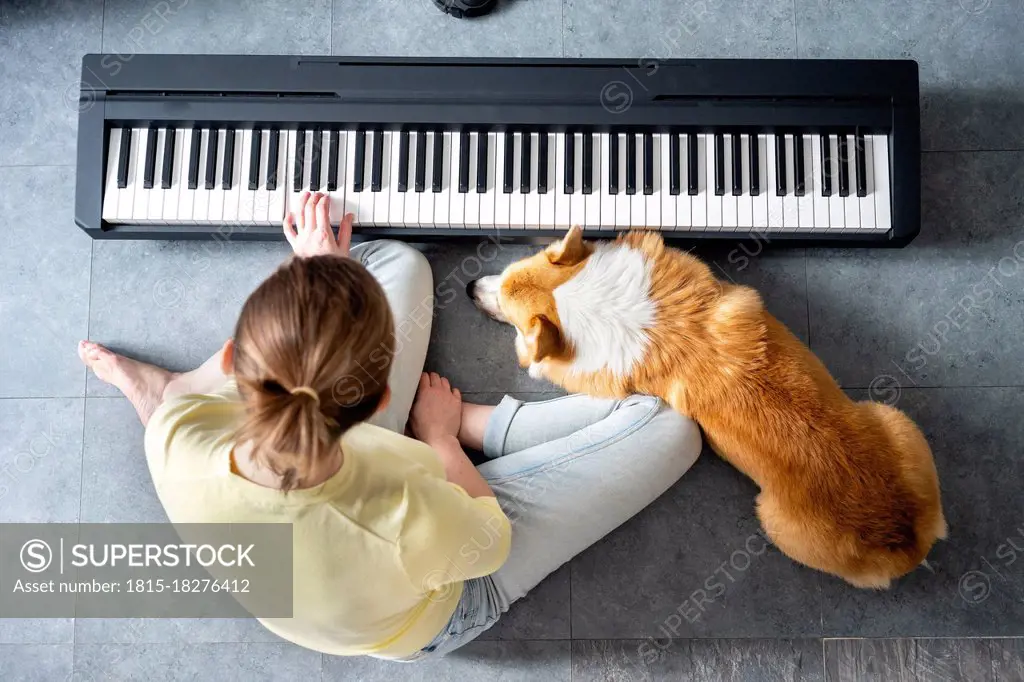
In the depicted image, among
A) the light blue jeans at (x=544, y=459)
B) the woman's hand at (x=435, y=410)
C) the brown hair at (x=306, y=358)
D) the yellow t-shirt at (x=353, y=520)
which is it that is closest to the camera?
the brown hair at (x=306, y=358)

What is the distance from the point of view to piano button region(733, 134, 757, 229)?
5.87 feet

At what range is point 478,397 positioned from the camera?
2.01 m

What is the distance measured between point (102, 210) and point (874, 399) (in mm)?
2037

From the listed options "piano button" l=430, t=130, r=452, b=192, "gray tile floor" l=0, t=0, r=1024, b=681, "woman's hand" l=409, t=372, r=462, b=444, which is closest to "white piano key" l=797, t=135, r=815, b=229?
"gray tile floor" l=0, t=0, r=1024, b=681

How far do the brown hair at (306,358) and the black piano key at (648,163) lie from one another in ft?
3.05

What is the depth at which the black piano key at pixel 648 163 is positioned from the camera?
178 cm

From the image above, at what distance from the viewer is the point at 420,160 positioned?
179cm

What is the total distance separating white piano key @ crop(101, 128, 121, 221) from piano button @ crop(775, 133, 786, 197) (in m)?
1.60

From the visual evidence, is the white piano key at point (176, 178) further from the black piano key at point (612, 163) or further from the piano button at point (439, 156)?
the black piano key at point (612, 163)

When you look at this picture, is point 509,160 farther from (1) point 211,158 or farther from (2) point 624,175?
(1) point 211,158

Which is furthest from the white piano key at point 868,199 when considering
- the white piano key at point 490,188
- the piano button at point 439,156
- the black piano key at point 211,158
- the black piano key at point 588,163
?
the black piano key at point 211,158

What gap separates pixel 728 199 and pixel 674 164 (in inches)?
6.2

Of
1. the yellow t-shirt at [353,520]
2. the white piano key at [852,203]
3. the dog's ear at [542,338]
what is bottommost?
the yellow t-shirt at [353,520]

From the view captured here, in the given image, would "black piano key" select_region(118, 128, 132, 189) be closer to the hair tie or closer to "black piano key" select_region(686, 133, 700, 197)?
the hair tie
